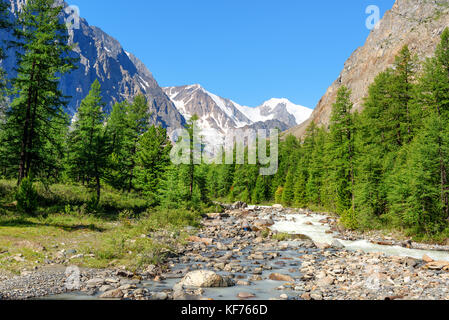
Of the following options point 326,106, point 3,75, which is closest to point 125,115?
point 3,75

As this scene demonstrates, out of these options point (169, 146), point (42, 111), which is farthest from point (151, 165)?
point (42, 111)

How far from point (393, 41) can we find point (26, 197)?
150489 mm

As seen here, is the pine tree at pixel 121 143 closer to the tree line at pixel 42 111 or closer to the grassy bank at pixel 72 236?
the tree line at pixel 42 111

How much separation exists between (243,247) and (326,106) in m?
139

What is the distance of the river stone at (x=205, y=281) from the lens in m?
11.1

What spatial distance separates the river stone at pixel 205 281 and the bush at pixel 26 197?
46.8 ft

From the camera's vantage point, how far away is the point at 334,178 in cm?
3438

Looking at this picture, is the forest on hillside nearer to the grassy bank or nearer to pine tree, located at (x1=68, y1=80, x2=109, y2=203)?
pine tree, located at (x1=68, y1=80, x2=109, y2=203)

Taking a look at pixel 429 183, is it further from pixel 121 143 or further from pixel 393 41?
pixel 393 41

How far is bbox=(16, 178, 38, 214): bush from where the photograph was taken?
63.0 feet

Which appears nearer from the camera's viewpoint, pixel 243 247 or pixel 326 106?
pixel 243 247

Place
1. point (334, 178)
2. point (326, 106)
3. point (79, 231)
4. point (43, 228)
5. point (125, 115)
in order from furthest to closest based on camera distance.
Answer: point (326, 106) → point (125, 115) → point (334, 178) → point (79, 231) → point (43, 228)

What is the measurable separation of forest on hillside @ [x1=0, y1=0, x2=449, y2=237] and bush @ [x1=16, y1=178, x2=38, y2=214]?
60 mm
